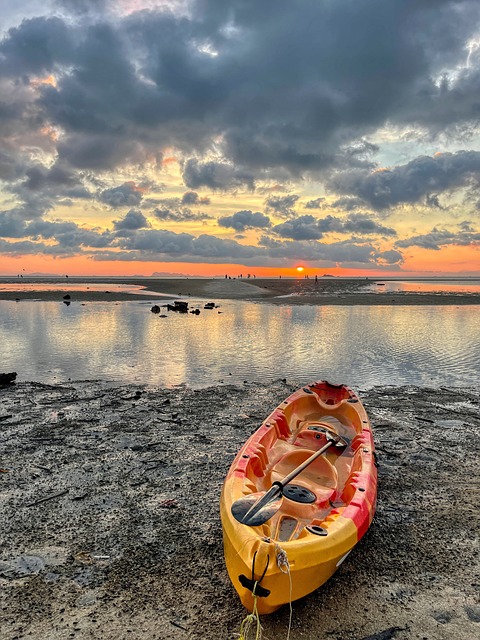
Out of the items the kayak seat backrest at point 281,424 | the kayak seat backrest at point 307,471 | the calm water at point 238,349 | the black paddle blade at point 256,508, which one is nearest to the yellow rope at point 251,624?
the black paddle blade at point 256,508

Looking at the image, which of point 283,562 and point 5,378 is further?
point 5,378

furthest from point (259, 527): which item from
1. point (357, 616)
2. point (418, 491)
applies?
point (418, 491)

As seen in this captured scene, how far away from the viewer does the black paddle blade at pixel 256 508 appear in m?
4.29

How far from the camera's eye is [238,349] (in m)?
18.2

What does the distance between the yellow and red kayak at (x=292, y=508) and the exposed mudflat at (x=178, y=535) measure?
20.3 inches

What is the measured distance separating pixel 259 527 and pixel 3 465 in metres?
4.84

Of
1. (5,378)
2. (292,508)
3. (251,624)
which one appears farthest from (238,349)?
(251,624)

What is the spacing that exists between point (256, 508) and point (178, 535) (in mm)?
1503

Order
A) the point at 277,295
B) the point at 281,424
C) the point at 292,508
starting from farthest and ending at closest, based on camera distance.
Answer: the point at 277,295, the point at 281,424, the point at 292,508

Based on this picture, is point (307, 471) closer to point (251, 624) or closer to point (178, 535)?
point (178, 535)

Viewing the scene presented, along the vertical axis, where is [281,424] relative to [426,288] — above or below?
below

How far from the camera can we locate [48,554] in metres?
4.93

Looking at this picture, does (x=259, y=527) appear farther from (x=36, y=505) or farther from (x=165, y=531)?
(x=36, y=505)

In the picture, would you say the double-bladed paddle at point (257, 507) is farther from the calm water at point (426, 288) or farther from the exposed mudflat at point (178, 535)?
the calm water at point (426, 288)
